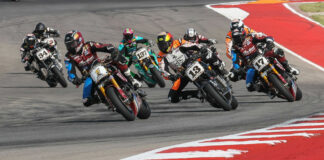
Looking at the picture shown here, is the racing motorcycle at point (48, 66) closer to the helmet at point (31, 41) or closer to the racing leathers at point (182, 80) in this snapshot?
the helmet at point (31, 41)

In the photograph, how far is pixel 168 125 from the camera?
11039 millimetres

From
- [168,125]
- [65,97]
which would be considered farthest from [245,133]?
[65,97]

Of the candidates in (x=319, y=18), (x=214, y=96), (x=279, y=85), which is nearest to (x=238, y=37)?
(x=279, y=85)

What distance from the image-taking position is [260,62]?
13.6 metres

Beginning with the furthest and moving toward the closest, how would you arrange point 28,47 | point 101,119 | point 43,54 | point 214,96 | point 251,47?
point 28,47 < point 43,54 < point 251,47 < point 101,119 < point 214,96

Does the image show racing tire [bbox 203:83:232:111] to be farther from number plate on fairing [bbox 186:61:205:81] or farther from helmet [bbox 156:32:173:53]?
helmet [bbox 156:32:173:53]

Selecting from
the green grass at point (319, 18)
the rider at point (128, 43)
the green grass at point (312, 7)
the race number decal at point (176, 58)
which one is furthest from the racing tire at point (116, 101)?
the green grass at point (312, 7)

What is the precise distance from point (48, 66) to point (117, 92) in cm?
801

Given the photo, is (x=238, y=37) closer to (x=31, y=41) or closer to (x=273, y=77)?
(x=273, y=77)

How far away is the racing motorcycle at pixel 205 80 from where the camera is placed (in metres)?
12.2

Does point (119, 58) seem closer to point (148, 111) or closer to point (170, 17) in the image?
point (148, 111)

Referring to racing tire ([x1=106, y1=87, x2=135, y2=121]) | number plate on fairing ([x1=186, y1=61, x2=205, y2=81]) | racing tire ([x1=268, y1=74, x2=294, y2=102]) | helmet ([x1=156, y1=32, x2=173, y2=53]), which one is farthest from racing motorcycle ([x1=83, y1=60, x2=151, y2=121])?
helmet ([x1=156, y1=32, x2=173, y2=53])

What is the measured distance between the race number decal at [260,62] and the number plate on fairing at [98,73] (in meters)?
3.74

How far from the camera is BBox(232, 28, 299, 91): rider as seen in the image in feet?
46.4
